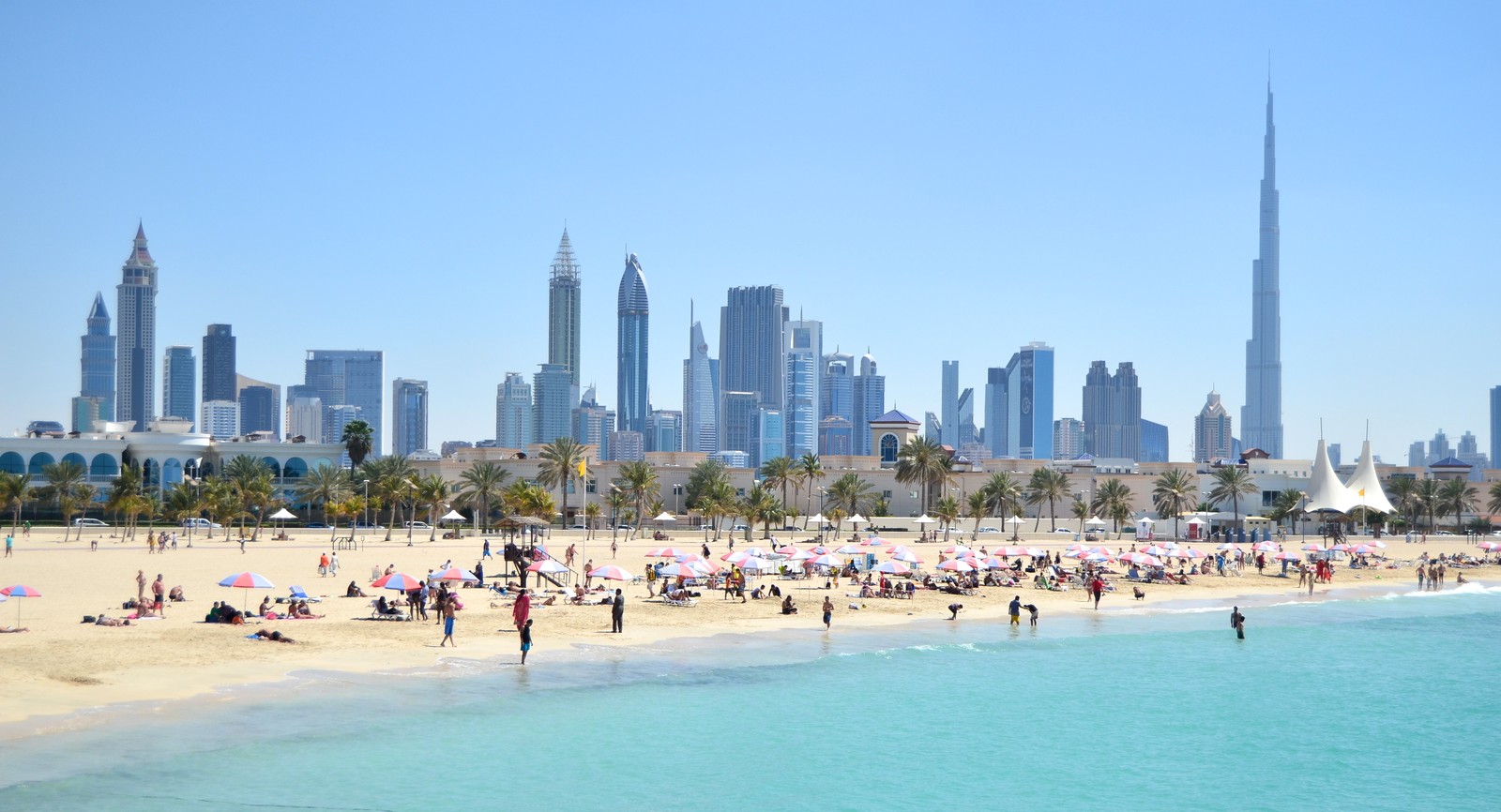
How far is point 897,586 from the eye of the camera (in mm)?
50062

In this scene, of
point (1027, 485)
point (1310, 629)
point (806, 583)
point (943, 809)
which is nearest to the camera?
point (943, 809)

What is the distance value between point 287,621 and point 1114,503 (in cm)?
7428

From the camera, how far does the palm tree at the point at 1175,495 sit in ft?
322

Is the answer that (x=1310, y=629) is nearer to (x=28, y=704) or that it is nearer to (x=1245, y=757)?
(x=1245, y=757)

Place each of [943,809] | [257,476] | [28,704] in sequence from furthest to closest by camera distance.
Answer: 1. [257,476]
2. [28,704]
3. [943,809]

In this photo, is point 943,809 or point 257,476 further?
point 257,476

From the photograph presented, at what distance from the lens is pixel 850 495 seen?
323ft

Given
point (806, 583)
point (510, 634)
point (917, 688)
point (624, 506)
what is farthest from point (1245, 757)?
point (624, 506)

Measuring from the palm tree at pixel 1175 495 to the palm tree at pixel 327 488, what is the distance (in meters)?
60.8

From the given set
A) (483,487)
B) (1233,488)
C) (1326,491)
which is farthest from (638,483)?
(1326,491)

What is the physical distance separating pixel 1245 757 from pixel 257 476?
263 feet

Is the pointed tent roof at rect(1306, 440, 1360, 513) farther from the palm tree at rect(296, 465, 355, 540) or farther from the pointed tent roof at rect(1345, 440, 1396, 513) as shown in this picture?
the palm tree at rect(296, 465, 355, 540)

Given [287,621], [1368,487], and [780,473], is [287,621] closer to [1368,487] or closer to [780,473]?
[780,473]

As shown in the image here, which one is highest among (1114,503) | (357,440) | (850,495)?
(357,440)
